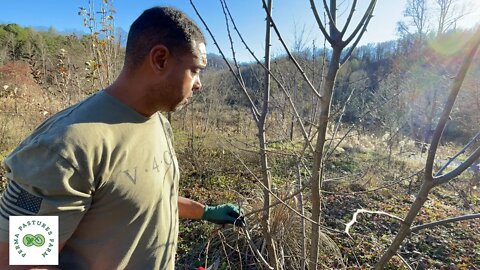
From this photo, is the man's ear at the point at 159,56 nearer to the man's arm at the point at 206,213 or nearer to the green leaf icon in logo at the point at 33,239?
the green leaf icon in logo at the point at 33,239

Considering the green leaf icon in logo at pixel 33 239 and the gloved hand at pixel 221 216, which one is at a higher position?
the green leaf icon in logo at pixel 33 239

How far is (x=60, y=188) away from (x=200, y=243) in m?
A: 3.24

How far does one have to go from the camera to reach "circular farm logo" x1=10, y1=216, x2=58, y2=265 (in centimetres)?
85

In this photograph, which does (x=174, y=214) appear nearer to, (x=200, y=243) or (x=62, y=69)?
(x=200, y=243)

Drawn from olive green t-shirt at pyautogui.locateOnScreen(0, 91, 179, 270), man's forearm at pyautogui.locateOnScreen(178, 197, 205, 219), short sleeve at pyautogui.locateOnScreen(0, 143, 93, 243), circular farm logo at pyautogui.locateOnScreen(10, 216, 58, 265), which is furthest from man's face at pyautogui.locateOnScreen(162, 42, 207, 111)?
man's forearm at pyautogui.locateOnScreen(178, 197, 205, 219)

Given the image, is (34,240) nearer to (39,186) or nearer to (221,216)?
(39,186)

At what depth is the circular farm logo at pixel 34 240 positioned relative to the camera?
847mm

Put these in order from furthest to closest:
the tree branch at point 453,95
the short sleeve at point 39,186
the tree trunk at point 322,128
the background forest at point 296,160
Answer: the background forest at point 296,160 < the tree trunk at point 322,128 < the short sleeve at point 39,186 < the tree branch at point 453,95

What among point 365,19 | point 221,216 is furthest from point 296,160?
point 365,19

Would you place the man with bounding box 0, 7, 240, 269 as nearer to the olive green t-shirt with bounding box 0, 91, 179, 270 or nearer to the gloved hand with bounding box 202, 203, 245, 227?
the olive green t-shirt with bounding box 0, 91, 179, 270

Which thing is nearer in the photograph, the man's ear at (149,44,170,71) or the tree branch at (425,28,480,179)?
the tree branch at (425,28,480,179)

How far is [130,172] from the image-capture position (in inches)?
41.4

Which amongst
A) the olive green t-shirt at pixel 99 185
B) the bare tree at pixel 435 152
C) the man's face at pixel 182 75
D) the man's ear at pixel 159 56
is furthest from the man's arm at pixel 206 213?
the bare tree at pixel 435 152

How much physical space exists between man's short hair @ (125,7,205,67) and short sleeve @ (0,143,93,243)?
451 mm
